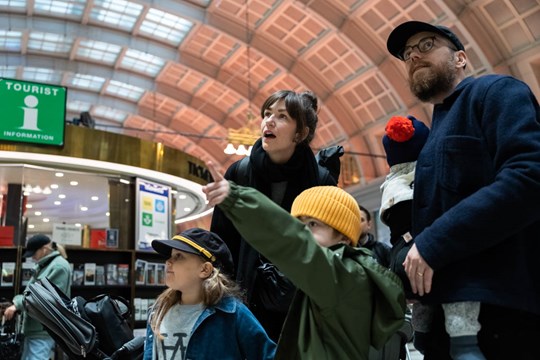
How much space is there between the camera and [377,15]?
61.1ft

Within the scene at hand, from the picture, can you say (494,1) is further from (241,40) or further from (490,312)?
(490,312)

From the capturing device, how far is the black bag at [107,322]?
13.0ft

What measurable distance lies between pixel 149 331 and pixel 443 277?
1878 millimetres

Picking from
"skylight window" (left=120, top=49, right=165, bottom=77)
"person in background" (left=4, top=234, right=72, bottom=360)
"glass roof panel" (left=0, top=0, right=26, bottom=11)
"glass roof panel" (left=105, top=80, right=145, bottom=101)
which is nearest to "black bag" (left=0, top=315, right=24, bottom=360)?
"person in background" (left=4, top=234, right=72, bottom=360)

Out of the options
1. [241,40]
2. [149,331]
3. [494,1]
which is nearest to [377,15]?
[494,1]

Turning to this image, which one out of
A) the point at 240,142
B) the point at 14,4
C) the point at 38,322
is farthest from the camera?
the point at 14,4

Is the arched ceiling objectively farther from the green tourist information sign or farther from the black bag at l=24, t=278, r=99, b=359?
the black bag at l=24, t=278, r=99, b=359

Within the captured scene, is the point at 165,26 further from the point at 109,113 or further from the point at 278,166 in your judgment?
the point at 278,166

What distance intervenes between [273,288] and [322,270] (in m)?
0.93

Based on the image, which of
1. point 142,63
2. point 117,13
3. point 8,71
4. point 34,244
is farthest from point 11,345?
point 8,71

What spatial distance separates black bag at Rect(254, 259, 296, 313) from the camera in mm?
2553

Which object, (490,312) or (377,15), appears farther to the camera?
(377,15)

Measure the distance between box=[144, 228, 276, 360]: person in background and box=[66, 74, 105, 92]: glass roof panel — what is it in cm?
2671

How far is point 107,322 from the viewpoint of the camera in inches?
157
